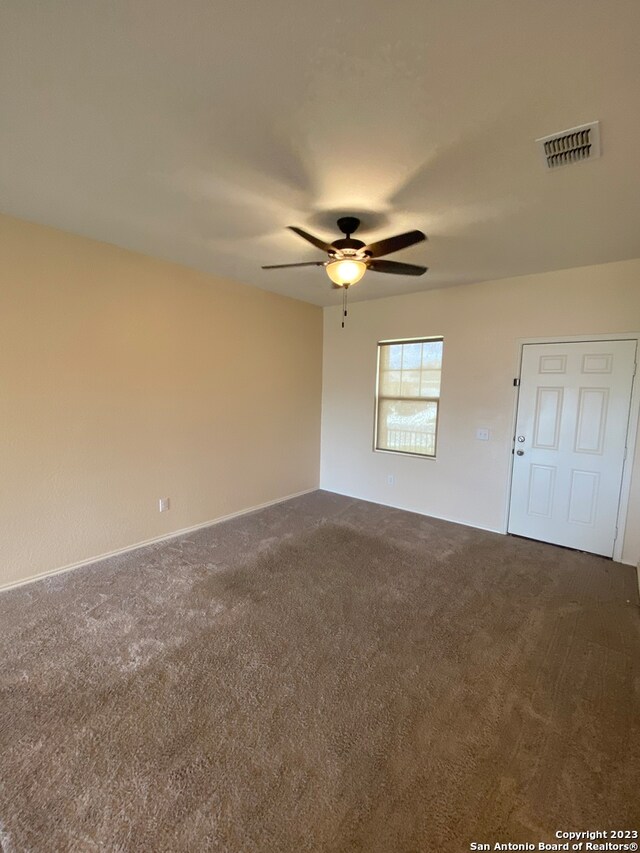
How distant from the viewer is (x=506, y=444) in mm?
3881

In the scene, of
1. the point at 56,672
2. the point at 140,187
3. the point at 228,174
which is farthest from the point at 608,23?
the point at 56,672

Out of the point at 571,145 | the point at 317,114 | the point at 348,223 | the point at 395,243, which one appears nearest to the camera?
the point at 317,114

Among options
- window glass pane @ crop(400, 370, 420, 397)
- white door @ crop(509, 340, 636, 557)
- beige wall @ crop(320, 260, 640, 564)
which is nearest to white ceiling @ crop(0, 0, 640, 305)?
beige wall @ crop(320, 260, 640, 564)

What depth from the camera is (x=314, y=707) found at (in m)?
1.78

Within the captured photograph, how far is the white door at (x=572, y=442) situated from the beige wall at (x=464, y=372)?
0.43ft

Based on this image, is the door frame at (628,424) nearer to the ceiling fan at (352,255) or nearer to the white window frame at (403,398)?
the white window frame at (403,398)

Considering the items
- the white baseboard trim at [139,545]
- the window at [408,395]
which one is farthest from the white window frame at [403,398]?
the white baseboard trim at [139,545]

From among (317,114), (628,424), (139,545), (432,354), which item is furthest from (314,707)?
(432,354)

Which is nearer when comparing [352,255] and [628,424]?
[352,255]

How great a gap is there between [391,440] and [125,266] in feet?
11.3

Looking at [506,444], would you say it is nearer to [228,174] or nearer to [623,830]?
[623,830]

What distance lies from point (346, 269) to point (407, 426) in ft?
8.89

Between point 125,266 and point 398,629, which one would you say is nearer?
point 398,629

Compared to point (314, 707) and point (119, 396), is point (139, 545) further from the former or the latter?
point (314, 707)
